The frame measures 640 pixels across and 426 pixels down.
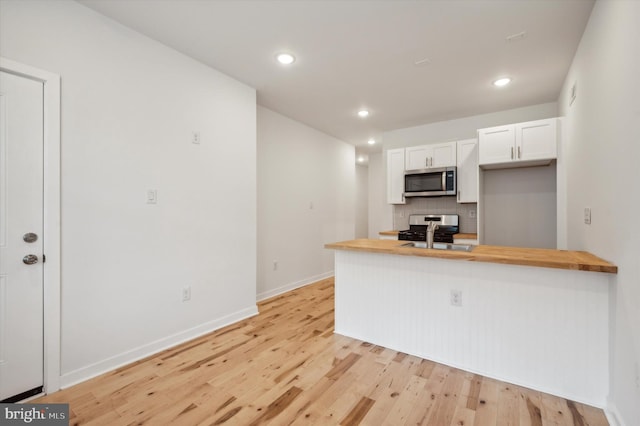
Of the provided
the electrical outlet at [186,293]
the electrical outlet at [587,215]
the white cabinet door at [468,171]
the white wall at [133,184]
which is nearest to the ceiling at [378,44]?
A: the white wall at [133,184]

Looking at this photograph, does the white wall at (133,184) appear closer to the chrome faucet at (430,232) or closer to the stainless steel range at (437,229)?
the chrome faucet at (430,232)

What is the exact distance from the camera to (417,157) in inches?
173

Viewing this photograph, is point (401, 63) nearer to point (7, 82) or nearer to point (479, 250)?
point (479, 250)

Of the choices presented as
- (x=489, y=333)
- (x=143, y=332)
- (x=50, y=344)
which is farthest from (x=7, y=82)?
(x=489, y=333)

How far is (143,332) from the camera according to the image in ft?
7.86

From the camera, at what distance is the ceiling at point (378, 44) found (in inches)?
82.1

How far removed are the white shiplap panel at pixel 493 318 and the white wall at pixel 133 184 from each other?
1511 mm

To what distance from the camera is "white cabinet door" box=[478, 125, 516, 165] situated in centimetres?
345

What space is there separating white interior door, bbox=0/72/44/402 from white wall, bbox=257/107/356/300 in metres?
2.33

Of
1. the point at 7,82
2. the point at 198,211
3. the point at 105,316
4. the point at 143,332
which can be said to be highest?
the point at 7,82

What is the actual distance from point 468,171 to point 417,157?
75 centimetres

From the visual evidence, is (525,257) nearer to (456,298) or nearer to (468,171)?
(456,298)

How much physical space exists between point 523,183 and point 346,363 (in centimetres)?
350

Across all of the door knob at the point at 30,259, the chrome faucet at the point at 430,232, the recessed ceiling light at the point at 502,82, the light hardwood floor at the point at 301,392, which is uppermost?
the recessed ceiling light at the point at 502,82
